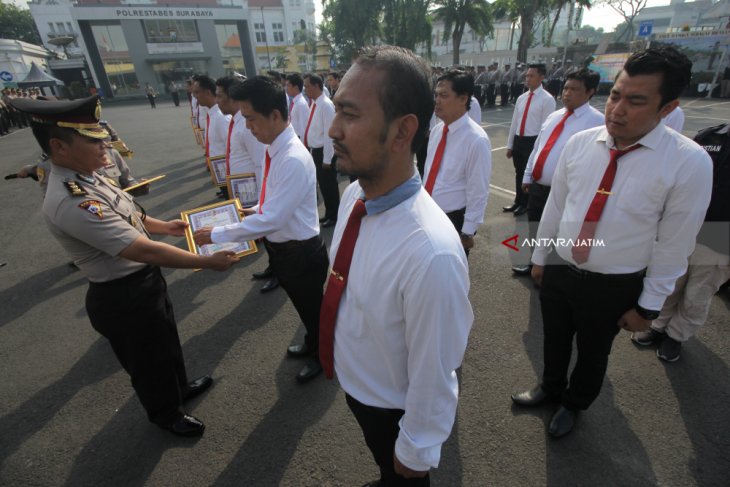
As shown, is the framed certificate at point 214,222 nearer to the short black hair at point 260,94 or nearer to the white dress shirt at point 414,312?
the short black hair at point 260,94

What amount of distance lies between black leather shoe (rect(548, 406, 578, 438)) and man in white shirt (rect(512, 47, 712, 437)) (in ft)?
0.40

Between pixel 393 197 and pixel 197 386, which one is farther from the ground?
pixel 393 197

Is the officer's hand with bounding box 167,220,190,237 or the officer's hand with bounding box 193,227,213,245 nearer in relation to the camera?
the officer's hand with bounding box 193,227,213,245

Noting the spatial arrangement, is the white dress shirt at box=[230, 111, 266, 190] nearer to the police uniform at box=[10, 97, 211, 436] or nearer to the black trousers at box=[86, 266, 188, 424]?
the police uniform at box=[10, 97, 211, 436]

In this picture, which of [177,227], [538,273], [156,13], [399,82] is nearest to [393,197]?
[399,82]

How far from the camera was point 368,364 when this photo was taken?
144cm

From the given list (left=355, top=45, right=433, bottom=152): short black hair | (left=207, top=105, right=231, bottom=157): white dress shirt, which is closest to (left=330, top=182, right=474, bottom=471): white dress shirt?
(left=355, top=45, right=433, bottom=152): short black hair

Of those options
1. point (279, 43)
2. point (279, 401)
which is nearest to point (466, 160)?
point (279, 401)

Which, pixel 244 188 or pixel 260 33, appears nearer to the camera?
pixel 244 188

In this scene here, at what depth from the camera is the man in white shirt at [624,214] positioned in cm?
179

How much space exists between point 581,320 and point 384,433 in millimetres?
1429

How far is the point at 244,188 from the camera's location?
3.96 meters

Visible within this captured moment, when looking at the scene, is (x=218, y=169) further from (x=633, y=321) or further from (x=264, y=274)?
(x=633, y=321)

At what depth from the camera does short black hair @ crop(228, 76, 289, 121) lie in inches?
98.0
